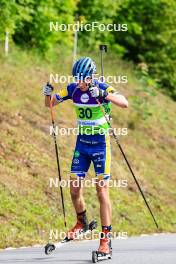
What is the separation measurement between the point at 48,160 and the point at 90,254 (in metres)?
6.33

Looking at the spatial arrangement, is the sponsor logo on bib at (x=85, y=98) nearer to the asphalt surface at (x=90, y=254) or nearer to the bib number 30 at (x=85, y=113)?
the bib number 30 at (x=85, y=113)

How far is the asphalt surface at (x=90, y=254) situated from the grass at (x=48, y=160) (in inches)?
38.6

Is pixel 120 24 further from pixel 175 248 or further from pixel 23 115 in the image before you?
pixel 175 248

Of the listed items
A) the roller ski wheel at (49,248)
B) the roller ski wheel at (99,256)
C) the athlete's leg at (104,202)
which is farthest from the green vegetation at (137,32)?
the roller ski wheel at (99,256)

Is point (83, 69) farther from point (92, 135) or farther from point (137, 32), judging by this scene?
point (137, 32)

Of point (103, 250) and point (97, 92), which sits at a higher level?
point (97, 92)

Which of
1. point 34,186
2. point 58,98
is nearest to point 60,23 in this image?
point 34,186

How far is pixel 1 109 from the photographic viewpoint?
16.8 metres

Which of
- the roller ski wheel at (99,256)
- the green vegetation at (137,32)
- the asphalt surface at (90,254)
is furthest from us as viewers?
the green vegetation at (137,32)

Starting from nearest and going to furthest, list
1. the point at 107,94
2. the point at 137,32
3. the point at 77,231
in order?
the point at 107,94 → the point at 77,231 → the point at 137,32

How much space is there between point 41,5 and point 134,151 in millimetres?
5204

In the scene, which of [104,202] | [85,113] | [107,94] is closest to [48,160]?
[85,113]

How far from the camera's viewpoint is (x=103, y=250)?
875 centimetres

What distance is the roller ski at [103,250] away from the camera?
28.1 ft
